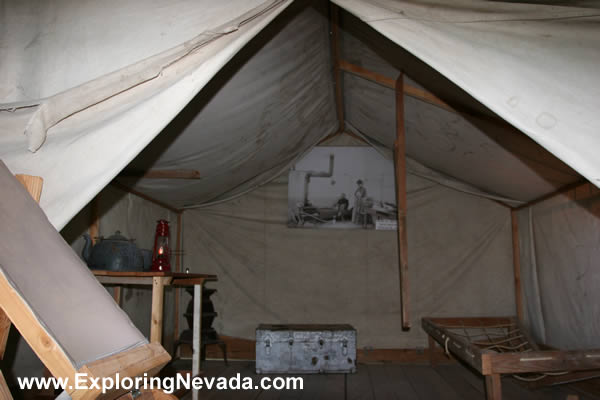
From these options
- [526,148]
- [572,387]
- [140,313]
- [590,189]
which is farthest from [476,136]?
[140,313]

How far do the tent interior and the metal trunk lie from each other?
26 cm

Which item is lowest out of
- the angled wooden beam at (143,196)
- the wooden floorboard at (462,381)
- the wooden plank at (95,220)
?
the wooden floorboard at (462,381)

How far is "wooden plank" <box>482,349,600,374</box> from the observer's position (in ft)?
8.79

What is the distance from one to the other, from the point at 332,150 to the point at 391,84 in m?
2.00

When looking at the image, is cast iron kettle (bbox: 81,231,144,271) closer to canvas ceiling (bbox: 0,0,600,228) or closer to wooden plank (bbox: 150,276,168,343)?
wooden plank (bbox: 150,276,168,343)

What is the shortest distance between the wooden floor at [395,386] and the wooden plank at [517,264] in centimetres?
101

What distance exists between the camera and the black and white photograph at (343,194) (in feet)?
18.7

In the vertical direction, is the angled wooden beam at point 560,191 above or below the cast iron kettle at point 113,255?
above

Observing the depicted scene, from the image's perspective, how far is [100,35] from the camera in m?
1.84

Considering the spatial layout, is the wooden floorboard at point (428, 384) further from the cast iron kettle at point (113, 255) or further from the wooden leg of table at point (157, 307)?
the cast iron kettle at point (113, 255)

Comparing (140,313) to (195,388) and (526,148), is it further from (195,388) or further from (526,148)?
(526,148)

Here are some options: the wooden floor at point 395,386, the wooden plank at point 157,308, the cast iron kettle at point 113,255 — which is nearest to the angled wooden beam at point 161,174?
the cast iron kettle at point 113,255

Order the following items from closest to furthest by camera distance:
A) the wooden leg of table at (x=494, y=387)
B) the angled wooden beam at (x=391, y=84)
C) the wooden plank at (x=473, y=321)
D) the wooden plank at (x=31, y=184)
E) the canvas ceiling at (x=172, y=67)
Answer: the wooden plank at (x=31, y=184)
the canvas ceiling at (x=172, y=67)
the wooden leg of table at (x=494, y=387)
the angled wooden beam at (x=391, y=84)
the wooden plank at (x=473, y=321)

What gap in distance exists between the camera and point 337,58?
158 inches
